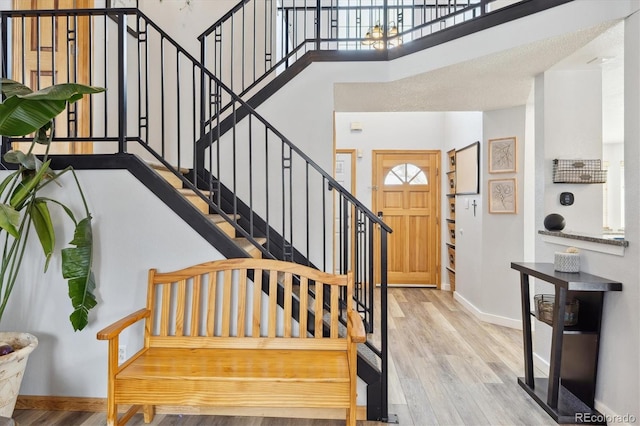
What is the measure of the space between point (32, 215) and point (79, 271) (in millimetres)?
420

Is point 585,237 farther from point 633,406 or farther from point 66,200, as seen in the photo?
point 66,200

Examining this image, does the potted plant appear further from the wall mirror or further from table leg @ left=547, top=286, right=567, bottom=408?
the wall mirror

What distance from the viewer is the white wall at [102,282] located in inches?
95.1

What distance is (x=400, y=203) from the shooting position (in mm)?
5941

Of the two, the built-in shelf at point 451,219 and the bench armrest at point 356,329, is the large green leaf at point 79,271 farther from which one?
the built-in shelf at point 451,219

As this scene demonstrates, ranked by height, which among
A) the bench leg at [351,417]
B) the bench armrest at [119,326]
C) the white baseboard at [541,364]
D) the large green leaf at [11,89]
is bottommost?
the white baseboard at [541,364]

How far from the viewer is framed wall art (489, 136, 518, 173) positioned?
4.03m

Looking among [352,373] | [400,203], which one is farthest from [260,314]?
[400,203]

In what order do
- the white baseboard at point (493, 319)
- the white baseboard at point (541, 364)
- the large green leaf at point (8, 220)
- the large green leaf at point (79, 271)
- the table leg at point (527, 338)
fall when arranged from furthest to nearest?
1. the white baseboard at point (493, 319)
2. the white baseboard at point (541, 364)
3. the table leg at point (527, 338)
4. the large green leaf at point (79, 271)
5. the large green leaf at point (8, 220)

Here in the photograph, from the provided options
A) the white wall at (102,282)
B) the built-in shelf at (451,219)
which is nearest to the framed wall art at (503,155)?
the built-in shelf at (451,219)

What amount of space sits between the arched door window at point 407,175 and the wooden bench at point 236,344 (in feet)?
12.1

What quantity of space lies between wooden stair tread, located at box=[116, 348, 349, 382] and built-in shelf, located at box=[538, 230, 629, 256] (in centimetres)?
168

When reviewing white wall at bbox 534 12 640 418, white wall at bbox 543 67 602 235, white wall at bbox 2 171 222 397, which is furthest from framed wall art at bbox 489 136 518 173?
white wall at bbox 2 171 222 397

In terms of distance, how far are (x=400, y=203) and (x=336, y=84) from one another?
2884mm
